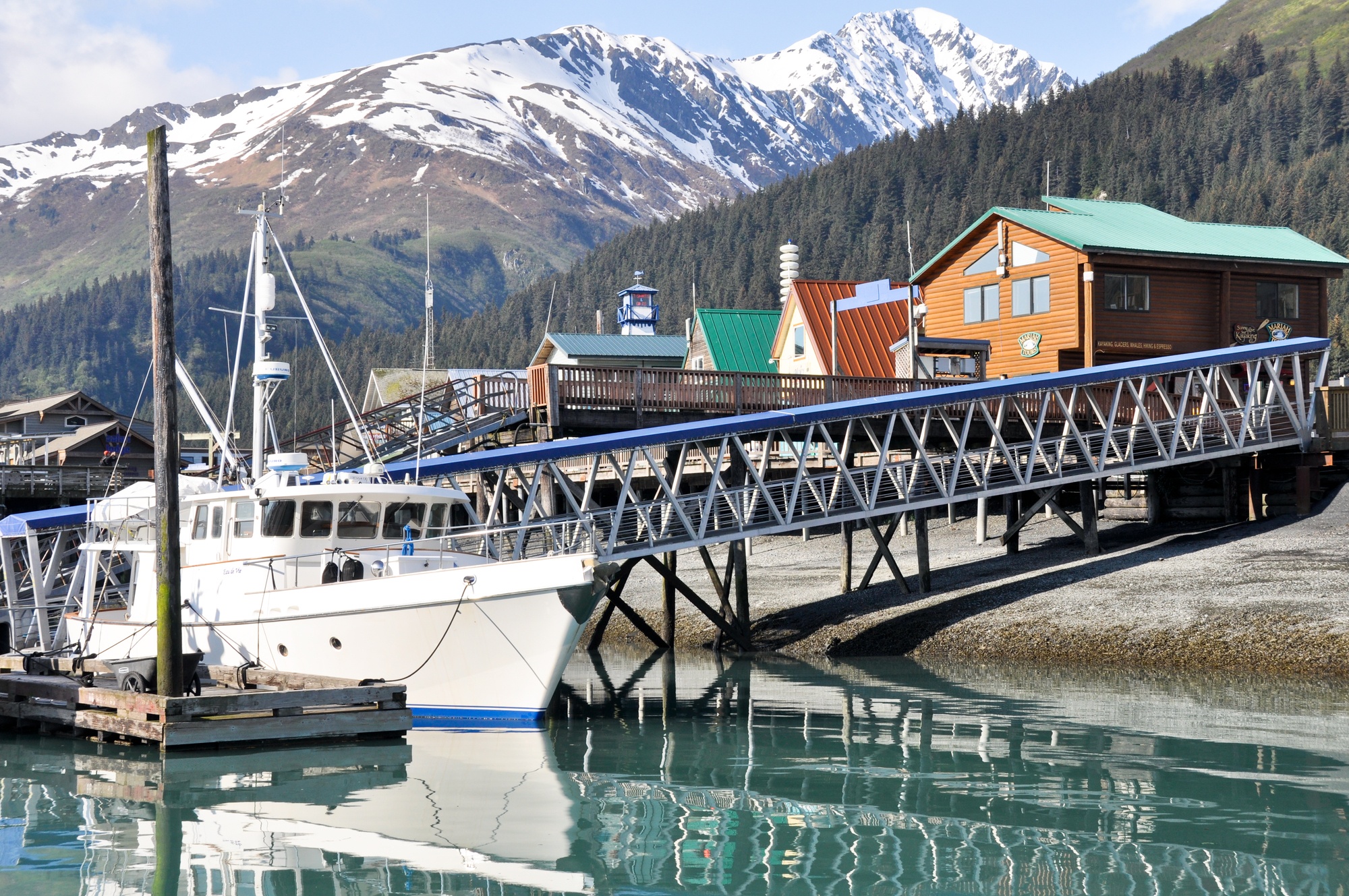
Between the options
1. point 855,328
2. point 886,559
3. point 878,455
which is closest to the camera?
point 878,455

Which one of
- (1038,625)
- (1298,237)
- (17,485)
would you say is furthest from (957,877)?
(17,485)

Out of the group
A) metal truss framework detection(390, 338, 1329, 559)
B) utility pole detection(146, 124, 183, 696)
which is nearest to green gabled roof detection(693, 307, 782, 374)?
metal truss framework detection(390, 338, 1329, 559)

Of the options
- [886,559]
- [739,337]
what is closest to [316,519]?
[886,559]

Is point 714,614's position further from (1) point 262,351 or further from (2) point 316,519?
(1) point 262,351

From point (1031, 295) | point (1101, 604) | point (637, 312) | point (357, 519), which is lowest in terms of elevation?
point (1101, 604)

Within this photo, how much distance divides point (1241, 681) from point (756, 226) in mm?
144352

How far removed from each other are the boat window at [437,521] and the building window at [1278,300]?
29.9 meters

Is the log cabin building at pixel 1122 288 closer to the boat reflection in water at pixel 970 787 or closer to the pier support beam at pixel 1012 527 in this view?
the pier support beam at pixel 1012 527

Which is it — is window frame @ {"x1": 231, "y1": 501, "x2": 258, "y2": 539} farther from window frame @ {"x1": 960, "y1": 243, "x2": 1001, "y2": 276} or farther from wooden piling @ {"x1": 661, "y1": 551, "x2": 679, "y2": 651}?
window frame @ {"x1": 960, "y1": 243, "x2": 1001, "y2": 276}

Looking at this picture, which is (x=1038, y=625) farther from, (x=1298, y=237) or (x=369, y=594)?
(x=1298, y=237)

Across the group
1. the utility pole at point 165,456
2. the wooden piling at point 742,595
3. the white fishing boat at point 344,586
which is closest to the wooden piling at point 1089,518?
the wooden piling at point 742,595

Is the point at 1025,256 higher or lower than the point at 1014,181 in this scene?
lower

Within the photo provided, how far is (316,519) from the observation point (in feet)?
79.6

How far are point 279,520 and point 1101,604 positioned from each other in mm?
16497
